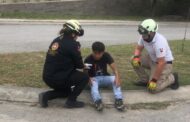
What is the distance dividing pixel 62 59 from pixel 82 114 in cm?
85

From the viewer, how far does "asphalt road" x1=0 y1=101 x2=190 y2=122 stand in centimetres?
720

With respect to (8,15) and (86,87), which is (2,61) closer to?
(86,87)

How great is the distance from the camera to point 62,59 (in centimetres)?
755

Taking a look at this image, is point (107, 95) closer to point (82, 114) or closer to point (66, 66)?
point (82, 114)

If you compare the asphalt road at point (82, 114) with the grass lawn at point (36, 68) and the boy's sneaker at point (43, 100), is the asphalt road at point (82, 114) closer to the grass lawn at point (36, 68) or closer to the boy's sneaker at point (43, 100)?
the boy's sneaker at point (43, 100)

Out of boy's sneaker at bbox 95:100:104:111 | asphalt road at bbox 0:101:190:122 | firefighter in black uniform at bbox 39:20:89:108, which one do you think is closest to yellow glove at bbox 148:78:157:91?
asphalt road at bbox 0:101:190:122

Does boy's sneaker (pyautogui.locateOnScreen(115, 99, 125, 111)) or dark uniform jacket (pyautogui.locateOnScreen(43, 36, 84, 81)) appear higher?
dark uniform jacket (pyautogui.locateOnScreen(43, 36, 84, 81))

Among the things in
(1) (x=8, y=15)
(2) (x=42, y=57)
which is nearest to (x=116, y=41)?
(2) (x=42, y=57)

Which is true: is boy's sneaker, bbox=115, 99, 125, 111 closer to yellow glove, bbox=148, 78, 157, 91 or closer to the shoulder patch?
yellow glove, bbox=148, 78, 157, 91

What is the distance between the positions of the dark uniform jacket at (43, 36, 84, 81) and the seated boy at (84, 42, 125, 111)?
16.7 inches

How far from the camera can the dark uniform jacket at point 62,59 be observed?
7.55m

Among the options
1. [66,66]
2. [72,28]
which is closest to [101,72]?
[66,66]

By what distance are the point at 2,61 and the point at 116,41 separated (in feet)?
21.9

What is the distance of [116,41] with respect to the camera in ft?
53.4
